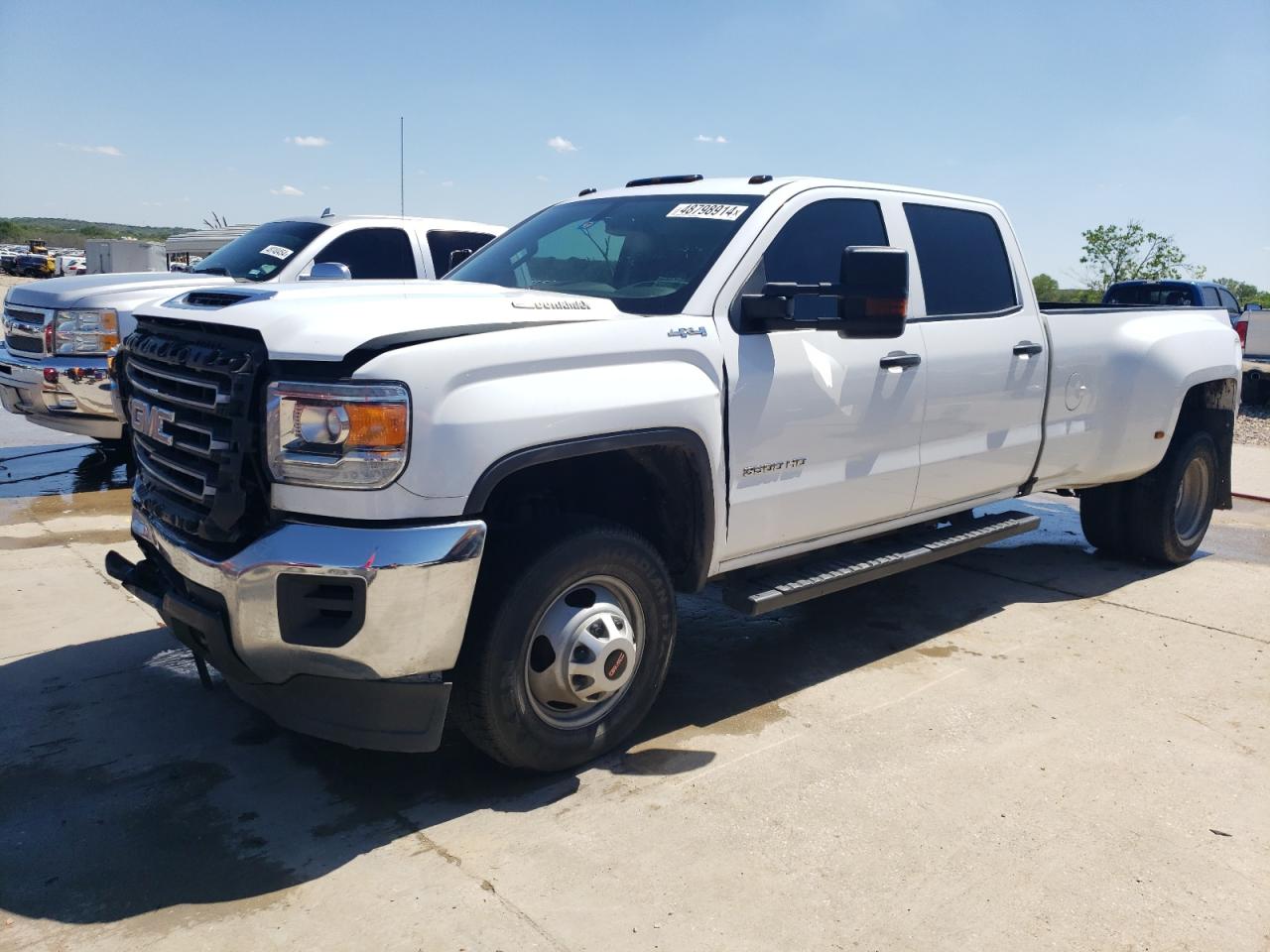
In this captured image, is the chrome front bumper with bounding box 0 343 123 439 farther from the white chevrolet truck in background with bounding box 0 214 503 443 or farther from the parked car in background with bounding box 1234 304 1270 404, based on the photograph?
the parked car in background with bounding box 1234 304 1270 404

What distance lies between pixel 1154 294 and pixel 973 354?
14351 mm

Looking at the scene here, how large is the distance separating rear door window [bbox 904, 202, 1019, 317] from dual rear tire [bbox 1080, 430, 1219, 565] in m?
1.99

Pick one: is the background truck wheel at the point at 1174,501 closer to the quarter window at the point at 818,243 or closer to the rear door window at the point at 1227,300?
the quarter window at the point at 818,243

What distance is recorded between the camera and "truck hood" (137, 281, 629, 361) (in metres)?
2.92

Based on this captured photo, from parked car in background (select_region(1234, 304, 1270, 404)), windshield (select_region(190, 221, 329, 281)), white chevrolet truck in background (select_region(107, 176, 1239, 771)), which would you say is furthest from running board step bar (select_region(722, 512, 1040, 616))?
parked car in background (select_region(1234, 304, 1270, 404))

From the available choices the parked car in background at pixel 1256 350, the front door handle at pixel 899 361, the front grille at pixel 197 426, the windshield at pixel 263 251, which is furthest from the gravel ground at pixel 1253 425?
the front grille at pixel 197 426

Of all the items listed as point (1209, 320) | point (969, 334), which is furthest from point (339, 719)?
point (1209, 320)

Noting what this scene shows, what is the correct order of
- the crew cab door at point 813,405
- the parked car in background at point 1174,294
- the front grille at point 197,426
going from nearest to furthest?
the front grille at point 197,426 → the crew cab door at point 813,405 → the parked car in background at point 1174,294

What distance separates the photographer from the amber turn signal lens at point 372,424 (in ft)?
9.39

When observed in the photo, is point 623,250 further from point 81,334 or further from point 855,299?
point 81,334

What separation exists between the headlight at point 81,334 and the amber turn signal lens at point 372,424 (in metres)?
5.55

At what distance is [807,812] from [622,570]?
99 cm

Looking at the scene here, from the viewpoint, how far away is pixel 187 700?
4.06 metres

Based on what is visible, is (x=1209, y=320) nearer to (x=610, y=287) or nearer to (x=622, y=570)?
(x=610, y=287)
